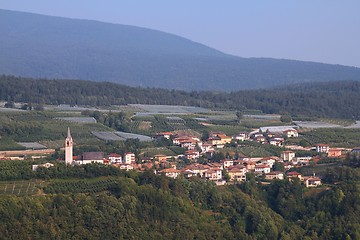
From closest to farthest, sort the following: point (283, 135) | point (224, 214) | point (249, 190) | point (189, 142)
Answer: point (224, 214) → point (249, 190) → point (189, 142) → point (283, 135)

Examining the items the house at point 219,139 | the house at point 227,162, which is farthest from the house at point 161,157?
the house at point 219,139

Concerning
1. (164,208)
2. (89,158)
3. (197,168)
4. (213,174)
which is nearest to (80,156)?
(89,158)

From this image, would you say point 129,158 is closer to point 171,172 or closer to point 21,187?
point 171,172

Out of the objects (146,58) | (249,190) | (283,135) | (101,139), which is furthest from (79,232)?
(146,58)

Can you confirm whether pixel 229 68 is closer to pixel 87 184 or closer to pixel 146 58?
pixel 146 58

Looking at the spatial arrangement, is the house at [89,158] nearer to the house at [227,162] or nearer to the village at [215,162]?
the village at [215,162]

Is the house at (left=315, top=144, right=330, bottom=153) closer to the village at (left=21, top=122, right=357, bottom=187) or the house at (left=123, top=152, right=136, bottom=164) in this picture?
the village at (left=21, top=122, right=357, bottom=187)

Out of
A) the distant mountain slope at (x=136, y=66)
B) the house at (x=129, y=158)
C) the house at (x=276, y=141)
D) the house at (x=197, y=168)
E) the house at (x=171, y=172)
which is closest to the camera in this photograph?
the house at (x=171, y=172)
